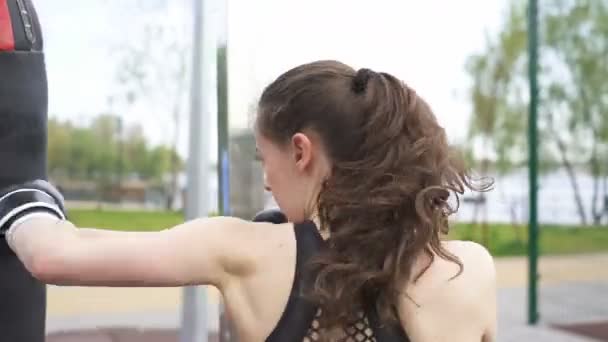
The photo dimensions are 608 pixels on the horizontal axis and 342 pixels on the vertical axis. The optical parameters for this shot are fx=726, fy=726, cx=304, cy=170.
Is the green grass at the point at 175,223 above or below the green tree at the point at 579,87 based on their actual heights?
below

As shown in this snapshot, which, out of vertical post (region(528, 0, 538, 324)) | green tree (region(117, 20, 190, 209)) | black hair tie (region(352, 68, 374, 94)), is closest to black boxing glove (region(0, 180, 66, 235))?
black hair tie (region(352, 68, 374, 94))

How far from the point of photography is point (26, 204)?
1.01 metres

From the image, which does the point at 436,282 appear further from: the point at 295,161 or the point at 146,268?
the point at 146,268

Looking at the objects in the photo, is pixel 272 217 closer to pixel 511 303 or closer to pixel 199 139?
pixel 199 139

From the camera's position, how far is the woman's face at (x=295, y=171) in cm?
97

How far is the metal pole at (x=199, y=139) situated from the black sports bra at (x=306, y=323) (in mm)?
1160

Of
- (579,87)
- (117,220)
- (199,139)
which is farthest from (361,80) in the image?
(579,87)

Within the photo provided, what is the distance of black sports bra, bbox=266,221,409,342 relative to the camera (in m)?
0.92

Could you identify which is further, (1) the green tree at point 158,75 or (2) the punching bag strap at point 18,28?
(1) the green tree at point 158,75

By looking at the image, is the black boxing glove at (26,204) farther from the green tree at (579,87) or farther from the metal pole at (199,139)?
the green tree at (579,87)

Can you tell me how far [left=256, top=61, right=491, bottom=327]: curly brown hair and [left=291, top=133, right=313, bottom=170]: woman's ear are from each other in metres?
0.02

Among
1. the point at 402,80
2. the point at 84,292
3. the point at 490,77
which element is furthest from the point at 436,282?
the point at 490,77

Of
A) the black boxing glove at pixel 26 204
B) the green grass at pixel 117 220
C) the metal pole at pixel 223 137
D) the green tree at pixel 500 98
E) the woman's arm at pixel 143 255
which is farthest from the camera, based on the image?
the green tree at pixel 500 98

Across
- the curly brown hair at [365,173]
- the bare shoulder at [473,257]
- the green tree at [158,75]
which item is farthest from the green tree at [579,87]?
the curly brown hair at [365,173]
